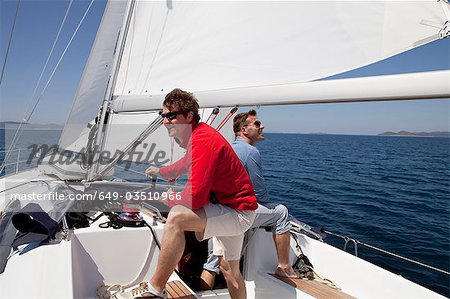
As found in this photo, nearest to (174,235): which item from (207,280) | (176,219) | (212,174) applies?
(176,219)

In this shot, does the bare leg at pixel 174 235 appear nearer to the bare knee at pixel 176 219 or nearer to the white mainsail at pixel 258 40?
the bare knee at pixel 176 219

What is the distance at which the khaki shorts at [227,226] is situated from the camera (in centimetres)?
222

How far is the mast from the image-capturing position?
402 cm

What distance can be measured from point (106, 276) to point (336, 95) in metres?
2.35

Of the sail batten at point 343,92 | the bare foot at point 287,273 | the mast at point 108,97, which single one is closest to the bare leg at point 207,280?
the bare foot at point 287,273

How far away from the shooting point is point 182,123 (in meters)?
2.35

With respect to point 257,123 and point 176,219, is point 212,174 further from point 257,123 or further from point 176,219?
point 257,123

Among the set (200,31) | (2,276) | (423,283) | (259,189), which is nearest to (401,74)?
(259,189)

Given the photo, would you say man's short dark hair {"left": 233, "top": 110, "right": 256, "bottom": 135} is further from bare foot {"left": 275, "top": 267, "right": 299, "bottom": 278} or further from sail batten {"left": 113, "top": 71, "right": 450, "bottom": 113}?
bare foot {"left": 275, "top": 267, "right": 299, "bottom": 278}

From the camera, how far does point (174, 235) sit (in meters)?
2.13

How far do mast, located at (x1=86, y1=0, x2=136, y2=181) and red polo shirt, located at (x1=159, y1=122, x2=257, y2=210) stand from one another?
78.7 inches

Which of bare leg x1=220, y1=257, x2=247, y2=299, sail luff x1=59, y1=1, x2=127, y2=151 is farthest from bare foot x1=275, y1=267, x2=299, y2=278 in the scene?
sail luff x1=59, y1=1, x2=127, y2=151

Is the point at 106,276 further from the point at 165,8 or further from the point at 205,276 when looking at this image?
the point at 165,8

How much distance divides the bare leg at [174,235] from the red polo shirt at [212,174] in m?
0.06
